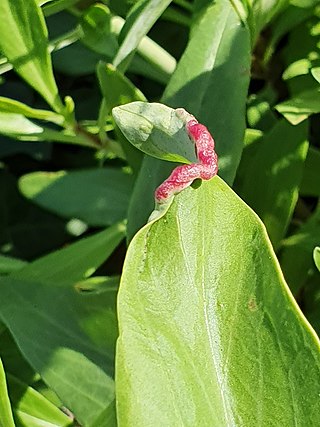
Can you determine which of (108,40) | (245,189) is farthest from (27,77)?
(245,189)

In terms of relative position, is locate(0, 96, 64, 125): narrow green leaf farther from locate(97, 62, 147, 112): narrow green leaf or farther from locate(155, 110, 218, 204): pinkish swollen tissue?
locate(155, 110, 218, 204): pinkish swollen tissue

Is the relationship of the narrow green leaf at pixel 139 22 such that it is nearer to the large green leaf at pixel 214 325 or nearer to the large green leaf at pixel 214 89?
the large green leaf at pixel 214 89

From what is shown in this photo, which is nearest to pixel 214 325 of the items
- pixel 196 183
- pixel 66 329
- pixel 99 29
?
pixel 196 183

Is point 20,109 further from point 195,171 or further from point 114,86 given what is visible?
point 195,171

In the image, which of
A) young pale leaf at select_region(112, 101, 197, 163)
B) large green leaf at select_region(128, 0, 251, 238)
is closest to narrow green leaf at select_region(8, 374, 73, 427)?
large green leaf at select_region(128, 0, 251, 238)

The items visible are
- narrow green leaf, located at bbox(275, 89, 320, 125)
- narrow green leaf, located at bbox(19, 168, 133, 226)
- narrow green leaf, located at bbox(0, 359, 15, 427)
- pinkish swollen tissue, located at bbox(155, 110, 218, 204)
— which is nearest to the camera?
pinkish swollen tissue, located at bbox(155, 110, 218, 204)

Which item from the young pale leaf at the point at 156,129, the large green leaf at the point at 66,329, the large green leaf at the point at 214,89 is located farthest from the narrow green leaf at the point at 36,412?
the young pale leaf at the point at 156,129

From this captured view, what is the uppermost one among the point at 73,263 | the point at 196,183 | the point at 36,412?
the point at 196,183
